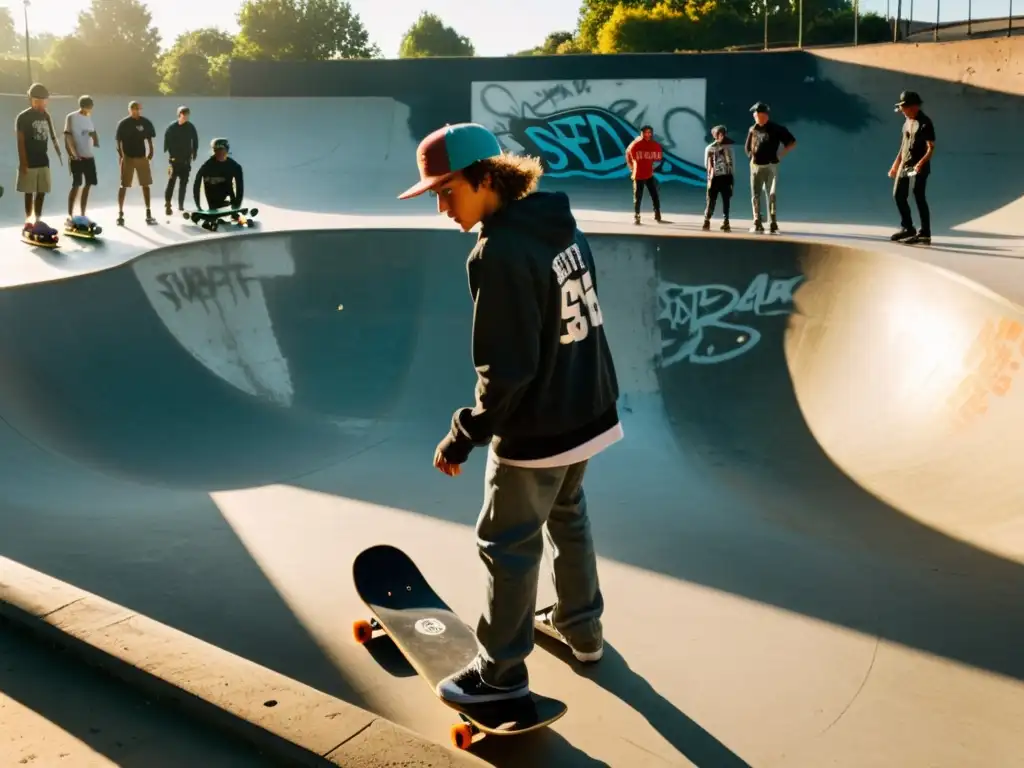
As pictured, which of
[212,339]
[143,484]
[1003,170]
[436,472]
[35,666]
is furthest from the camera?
[1003,170]

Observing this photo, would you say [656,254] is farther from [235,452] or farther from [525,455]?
[525,455]

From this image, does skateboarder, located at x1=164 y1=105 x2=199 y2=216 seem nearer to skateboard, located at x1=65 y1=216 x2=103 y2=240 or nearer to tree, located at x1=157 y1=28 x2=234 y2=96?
skateboard, located at x1=65 y1=216 x2=103 y2=240

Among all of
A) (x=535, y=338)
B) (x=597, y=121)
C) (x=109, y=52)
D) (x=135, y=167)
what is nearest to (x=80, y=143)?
(x=135, y=167)

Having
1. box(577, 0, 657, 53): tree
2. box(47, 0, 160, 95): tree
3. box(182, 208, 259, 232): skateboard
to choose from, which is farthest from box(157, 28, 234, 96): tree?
box(182, 208, 259, 232): skateboard

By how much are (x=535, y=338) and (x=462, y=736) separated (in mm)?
1421

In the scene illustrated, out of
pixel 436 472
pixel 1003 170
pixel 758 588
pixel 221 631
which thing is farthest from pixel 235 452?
pixel 1003 170

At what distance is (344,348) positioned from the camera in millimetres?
9125

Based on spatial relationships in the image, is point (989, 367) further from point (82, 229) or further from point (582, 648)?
point (82, 229)

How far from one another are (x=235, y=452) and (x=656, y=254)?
482 cm

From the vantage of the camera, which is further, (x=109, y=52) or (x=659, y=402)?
(x=109, y=52)

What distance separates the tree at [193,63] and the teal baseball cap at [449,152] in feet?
230

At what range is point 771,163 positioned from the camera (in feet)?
38.2

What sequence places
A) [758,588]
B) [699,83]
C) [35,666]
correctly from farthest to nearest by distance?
[699,83]
[758,588]
[35,666]

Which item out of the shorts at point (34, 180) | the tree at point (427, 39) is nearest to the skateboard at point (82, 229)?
the shorts at point (34, 180)
